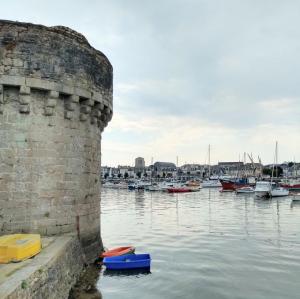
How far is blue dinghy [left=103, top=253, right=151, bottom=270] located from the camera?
1434 cm

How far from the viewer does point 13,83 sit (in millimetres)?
11258

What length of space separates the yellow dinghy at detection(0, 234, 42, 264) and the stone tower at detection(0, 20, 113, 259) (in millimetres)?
1757

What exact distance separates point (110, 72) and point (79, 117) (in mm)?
3019

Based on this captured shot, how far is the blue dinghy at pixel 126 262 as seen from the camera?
14.3m

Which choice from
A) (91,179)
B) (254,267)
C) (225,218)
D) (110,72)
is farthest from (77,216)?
(225,218)

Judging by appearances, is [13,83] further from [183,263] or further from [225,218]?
[225,218]

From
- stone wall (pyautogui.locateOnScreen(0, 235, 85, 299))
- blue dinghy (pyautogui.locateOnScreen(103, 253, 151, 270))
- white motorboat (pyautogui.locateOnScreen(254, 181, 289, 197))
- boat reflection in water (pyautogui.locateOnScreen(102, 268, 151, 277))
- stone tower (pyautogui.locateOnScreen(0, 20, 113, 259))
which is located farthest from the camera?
white motorboat (pyautogui.locateOnScreen(254, 181, 289, 197))

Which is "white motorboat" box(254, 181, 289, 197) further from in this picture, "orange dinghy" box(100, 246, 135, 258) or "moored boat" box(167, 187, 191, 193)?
"orange dinghy" box(100, 246, 135, 258)

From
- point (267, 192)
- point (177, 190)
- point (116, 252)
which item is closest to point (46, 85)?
point (116, 252)

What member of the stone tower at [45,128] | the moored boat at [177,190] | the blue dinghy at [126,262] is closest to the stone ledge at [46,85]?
the stone tower at [45,128]

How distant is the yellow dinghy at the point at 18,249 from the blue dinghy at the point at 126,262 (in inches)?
195

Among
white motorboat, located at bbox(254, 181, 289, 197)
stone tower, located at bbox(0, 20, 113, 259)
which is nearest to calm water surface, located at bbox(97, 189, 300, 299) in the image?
stone tower, located at bbox(0, 20, 113, 259)

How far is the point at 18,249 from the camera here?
9.05 m

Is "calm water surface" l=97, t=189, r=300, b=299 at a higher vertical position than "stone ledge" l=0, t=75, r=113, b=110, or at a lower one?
lower
